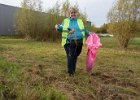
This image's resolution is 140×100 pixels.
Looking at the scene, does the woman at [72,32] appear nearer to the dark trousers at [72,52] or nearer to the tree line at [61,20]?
the dark trousers at [72,52]

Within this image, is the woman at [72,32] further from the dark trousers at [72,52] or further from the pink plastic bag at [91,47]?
the pink plastic bag at [91,47]

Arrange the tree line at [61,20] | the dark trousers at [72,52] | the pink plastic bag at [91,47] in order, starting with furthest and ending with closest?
the tree line at [61,20]
the pink plastic bag at [91,47]
the dark trousers at [72,52]

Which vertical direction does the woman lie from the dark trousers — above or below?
above

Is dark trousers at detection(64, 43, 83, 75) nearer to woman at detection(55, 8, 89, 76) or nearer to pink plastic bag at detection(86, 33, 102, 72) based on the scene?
woman at detection(55, 8, 89, 76)

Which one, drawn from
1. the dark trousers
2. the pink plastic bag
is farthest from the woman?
the pink plastic bag

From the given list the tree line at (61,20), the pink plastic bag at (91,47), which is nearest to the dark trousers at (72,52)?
the pink plastic bag at (91,47)

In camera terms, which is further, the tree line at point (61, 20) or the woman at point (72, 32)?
the tree line at point (61, 20)

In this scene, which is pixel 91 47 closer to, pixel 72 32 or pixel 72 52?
pixel 72 52

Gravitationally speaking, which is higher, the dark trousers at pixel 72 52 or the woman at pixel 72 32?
Answer: the woman at pixel 72 32

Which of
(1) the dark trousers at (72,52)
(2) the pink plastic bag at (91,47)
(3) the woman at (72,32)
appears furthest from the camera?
(2) the pink plastic bag at (91,47)

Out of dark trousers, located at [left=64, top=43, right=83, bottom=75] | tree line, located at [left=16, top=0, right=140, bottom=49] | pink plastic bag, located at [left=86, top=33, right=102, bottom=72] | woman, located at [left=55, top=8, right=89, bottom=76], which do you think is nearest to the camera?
woman, located at [left=55, top=8, right=89, bottom=76]

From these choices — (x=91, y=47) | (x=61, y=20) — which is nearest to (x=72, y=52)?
(x=91, y=47)

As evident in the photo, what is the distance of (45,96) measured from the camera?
5680 millimetres

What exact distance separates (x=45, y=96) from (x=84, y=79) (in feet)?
9.05
